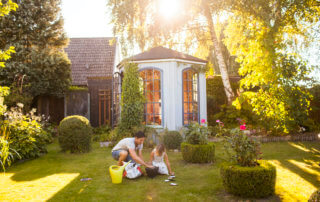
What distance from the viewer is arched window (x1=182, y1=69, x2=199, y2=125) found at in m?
9.87

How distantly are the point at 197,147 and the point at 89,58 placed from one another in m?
14.1

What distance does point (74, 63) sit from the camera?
18.2 metres

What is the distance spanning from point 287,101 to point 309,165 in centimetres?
→ 207

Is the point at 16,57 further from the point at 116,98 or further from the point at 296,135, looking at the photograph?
the point at 296,135

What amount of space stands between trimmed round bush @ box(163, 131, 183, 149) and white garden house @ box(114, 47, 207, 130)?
57cm

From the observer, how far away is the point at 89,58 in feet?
60.7

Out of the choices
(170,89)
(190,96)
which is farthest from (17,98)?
(190,96)

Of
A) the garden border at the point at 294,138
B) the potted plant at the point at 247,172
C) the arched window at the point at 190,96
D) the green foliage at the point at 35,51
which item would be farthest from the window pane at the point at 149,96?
the potted plant at the point at 247,172

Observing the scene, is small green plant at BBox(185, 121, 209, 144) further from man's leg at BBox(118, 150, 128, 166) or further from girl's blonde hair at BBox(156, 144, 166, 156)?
man's leg at BBox(118, 150, 128, 166)

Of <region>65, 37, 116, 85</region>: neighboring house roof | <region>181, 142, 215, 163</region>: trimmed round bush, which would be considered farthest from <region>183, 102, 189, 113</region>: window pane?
<region>65, 37, 116, 85</region>: neighboring house roof

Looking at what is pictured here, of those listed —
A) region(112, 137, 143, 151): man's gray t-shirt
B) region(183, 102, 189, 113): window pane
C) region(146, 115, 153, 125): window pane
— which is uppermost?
region(183, 102, 189, 113): window pane

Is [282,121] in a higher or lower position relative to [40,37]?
lower

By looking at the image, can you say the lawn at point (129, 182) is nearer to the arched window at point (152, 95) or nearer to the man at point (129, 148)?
the man at point (129, 148)

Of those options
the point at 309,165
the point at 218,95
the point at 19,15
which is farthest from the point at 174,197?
the point at 19,15
